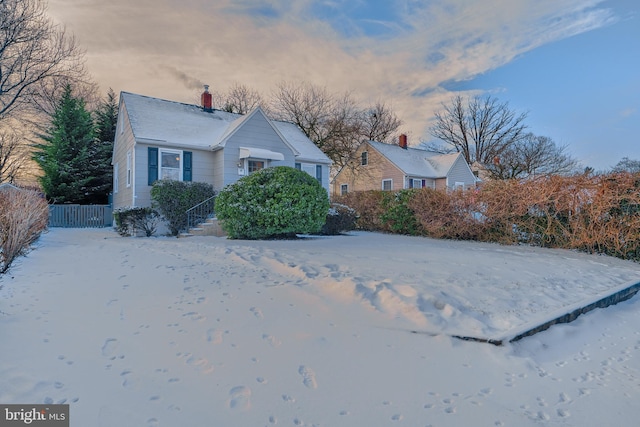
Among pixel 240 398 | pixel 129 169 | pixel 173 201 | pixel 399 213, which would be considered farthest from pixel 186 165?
pixel 240 398

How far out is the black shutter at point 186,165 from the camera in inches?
535

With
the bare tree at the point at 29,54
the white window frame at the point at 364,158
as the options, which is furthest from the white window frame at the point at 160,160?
the white window frame at the point at 364,158

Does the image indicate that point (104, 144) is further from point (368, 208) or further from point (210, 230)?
point (368, 208)

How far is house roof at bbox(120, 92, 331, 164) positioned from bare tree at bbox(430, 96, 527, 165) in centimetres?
2476

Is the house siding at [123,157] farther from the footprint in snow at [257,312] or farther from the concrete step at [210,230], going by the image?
the footprint in snow at [257,312]

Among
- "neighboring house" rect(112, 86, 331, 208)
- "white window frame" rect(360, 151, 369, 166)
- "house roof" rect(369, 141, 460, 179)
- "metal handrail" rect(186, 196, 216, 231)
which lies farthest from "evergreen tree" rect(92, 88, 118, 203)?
"house roof" rect(369, 141, 460, 179)

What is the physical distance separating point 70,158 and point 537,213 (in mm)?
22813

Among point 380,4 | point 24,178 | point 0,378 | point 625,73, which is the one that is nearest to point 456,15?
point 380,4

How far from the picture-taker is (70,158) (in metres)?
19.2

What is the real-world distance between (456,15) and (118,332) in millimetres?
12623

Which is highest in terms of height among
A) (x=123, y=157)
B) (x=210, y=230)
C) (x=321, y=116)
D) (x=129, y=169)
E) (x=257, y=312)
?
(x=321, y=116)

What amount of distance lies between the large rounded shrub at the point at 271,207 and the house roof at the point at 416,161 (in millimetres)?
16171

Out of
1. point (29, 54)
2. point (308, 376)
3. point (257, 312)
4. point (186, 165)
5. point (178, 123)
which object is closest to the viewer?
point (308, 376)

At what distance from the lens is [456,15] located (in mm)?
10961
